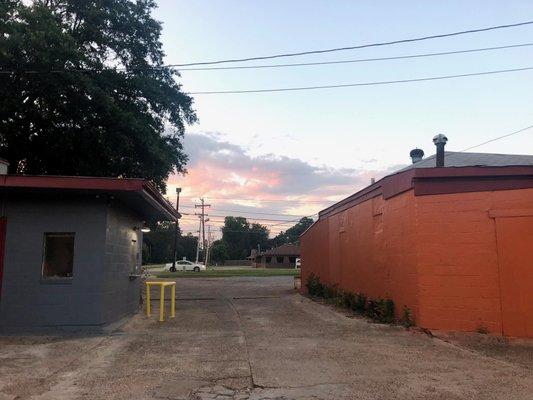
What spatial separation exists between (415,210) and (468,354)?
124 inches

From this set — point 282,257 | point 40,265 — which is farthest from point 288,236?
point 40,265

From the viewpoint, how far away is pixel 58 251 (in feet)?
34.1

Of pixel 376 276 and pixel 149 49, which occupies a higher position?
pixel 149 49

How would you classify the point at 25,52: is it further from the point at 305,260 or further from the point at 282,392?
the point at 282,392

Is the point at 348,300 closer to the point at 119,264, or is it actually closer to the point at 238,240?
the point at 119,264

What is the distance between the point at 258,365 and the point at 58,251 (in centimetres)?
526

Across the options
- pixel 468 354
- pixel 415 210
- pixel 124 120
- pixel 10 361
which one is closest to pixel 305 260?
pixel 124 120

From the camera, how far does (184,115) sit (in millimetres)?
22469

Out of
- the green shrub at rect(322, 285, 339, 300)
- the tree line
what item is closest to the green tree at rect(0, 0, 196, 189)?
the green shrub at rect(322, 285, 339, 300)

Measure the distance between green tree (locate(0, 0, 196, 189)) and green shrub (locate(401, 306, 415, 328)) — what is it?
12204 mm

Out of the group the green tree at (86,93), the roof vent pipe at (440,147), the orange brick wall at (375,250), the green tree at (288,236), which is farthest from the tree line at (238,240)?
the roof vent pipe at (440,147)

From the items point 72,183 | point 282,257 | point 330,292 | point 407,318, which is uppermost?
point 282,257

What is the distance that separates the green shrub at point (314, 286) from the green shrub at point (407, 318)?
8653 millimetres

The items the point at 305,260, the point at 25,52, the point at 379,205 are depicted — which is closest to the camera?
the point at 379,205
